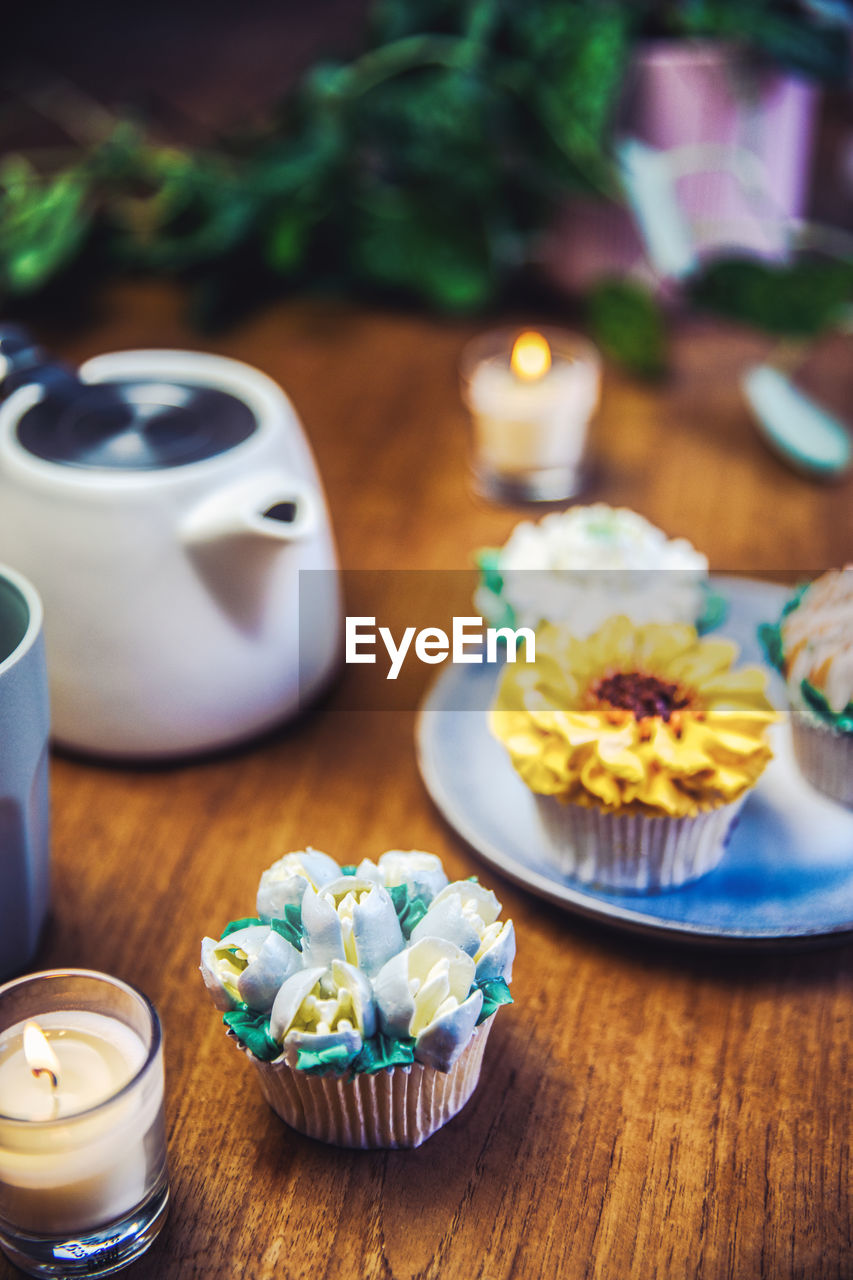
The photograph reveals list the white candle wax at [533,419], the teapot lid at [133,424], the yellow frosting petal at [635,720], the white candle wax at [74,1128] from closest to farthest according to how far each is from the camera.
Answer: the white candle wax at [74,1128] < the yellow frosting petal at [635,720] < the teapot lid at [133,424] < the white candle wax at [533,419]

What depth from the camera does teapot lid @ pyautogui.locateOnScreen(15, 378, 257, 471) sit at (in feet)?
1.83

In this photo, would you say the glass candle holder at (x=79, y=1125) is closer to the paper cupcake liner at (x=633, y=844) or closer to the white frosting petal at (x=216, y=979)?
the white frosting petal at (x=216, y=979)

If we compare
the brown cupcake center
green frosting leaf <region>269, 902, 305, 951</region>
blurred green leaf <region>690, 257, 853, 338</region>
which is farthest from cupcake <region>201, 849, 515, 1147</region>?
blurred green leaf <region>690, 257, 853, 338</region>

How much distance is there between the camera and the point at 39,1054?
14.3 inches

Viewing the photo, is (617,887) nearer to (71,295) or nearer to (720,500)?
(720,500)

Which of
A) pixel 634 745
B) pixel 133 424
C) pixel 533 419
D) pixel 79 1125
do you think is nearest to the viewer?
pixel 79 1125

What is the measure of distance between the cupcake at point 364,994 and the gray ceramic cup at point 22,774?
0.10 meters

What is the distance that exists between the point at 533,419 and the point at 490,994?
50 centimetres

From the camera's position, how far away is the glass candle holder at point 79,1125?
1.12 feet

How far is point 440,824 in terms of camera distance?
21.7 inches

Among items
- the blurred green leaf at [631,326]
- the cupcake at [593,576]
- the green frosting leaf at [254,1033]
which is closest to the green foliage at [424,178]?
the blurred green leaf at [631,326]

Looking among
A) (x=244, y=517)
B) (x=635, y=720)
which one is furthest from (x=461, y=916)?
(x=244, y=517)

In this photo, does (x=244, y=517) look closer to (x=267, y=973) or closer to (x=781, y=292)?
(x=267, y=973)

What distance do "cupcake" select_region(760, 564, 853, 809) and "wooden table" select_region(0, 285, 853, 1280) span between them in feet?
0.27
